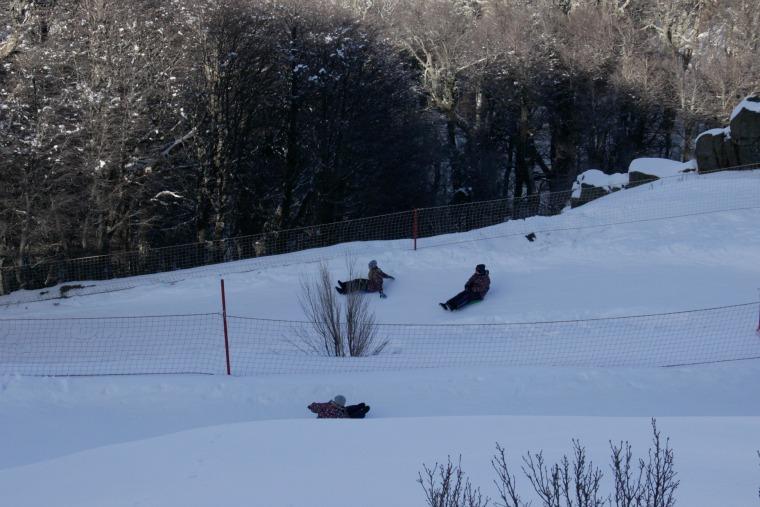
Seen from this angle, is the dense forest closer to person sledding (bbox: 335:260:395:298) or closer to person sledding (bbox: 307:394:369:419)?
person sledding (bbox: 335:260:395:298)

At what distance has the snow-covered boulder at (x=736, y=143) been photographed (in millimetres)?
19734

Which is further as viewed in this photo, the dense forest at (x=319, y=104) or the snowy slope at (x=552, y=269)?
the dense forest at (x=319, y=104)

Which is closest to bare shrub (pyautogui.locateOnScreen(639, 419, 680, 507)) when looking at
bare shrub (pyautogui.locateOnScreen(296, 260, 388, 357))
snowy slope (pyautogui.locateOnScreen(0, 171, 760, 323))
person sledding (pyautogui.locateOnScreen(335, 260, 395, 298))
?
bare shrub (pyautogui.locateOnScreen(296, 260, 388, 357))

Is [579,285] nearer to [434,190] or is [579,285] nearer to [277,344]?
[277,344]

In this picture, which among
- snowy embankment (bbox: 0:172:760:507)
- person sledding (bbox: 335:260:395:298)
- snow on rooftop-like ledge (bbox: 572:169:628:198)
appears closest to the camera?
snowy embankment (bbox: 0:172:760:507)

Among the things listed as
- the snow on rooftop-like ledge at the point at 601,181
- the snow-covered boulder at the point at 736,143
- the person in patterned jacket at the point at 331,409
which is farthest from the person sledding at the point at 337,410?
the snow-covered boulder at the point at 736,143

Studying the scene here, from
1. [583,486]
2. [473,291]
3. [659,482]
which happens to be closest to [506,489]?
[583,486]

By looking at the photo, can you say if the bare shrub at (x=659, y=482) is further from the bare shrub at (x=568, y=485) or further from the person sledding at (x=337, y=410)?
the person sledding at (x=337, y=410)

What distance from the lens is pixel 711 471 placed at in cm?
591

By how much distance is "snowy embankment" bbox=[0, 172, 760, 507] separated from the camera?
635 centimetres

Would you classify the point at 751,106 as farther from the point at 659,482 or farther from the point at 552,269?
the point at 659,482

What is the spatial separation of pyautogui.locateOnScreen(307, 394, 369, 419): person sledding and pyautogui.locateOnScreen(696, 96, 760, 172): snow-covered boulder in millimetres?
15680

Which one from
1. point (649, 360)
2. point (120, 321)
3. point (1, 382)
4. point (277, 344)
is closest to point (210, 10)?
point (120, 321)

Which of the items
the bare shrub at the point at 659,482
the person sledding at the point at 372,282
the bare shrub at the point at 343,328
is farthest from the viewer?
the person sledding at the point at 372,282
